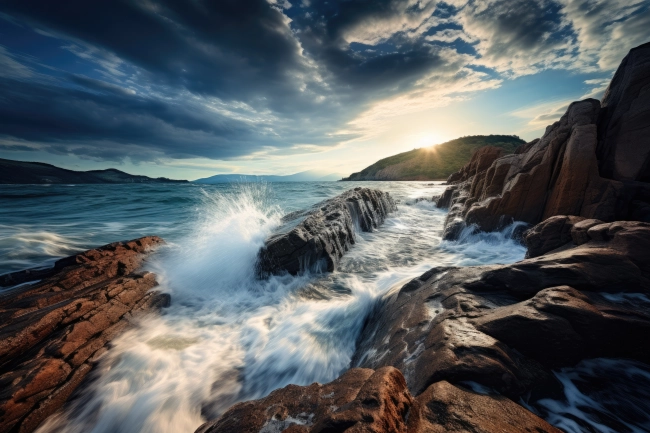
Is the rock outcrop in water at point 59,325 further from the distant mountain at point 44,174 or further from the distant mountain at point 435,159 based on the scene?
the distant mountain at point 44,174

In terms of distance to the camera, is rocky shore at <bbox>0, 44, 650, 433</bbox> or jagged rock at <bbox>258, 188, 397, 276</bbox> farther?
jagged rock at <bbox>258, 188, 397, 276</bbox>

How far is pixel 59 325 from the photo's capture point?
157 inches

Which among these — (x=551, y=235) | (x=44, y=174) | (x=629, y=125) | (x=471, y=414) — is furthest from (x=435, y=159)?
(x=44, y=174)

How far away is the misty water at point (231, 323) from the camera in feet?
10.8

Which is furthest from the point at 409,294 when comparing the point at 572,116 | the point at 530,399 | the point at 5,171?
the point at 5,171

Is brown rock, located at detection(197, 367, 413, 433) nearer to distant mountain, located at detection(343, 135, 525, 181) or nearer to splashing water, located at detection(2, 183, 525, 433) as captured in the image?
splashing water, located at detection(2, 183, 525, 433)

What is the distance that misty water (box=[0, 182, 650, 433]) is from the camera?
3.30 m

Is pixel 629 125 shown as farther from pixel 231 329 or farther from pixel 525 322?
pixel 231 329

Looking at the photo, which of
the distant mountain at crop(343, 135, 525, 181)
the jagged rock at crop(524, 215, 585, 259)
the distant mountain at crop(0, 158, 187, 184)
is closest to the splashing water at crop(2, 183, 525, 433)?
the jagged rock at crop(524, 215, 585, 259)

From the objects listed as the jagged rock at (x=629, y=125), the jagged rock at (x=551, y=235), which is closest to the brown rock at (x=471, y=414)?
the jagged rock at (x=551, y=235)

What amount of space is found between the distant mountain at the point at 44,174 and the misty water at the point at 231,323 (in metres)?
105

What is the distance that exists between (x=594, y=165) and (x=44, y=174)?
136 metres

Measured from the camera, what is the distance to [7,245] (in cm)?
922

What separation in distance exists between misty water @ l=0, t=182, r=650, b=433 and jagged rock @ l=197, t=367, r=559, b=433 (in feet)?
2.85
